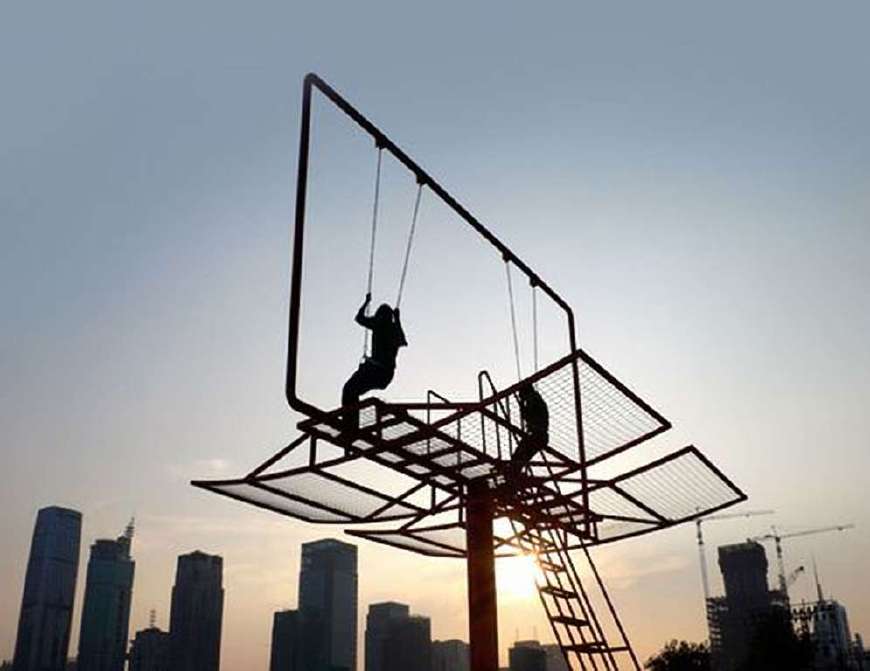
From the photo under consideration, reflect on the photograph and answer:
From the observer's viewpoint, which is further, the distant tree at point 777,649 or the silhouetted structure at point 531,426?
the distant tree at point 777,649

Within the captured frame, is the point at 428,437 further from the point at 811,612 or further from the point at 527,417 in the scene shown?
the point at 811,612

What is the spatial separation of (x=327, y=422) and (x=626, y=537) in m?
8.33

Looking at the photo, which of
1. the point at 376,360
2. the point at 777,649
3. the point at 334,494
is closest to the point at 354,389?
the point at 376,360

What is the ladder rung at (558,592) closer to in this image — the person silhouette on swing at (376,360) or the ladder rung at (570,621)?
the ladder rung at (570,621)

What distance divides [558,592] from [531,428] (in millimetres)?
2840

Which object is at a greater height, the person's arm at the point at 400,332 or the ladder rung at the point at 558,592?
the person's arm at the point at 400,332

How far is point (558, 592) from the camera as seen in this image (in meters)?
14.9

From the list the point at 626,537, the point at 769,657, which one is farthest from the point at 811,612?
the point at 626,537

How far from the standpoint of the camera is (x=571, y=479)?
48.6 ft

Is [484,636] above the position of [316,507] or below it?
below

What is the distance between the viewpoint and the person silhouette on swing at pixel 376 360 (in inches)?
486

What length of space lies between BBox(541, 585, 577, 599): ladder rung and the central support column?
0.92 meters

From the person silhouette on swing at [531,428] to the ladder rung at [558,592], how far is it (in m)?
2.02

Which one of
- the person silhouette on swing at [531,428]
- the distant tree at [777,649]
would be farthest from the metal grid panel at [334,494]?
the distant tree at [777,649]
